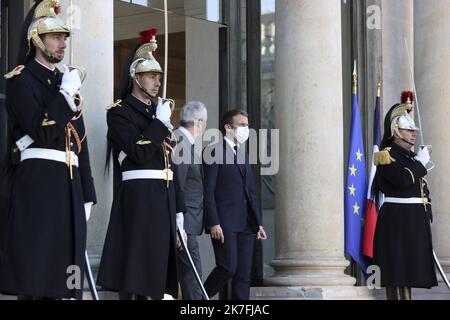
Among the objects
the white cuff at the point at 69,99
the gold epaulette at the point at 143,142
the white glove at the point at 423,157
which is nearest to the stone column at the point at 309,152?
the white glove at the point at 423,157

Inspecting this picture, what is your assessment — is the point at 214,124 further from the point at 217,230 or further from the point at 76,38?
the point at 76,38

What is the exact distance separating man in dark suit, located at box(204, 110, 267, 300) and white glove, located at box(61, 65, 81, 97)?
11.7 feet

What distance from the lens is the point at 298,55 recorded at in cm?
1227

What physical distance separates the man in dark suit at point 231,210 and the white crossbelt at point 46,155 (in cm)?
341

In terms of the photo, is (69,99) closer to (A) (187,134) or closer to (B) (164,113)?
(B) (164,113)

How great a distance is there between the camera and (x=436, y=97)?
14.2 m

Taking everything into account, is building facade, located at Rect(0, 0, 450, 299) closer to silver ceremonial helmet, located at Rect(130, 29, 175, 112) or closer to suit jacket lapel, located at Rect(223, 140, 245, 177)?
silver ceremonial helmet, located at Rect(130, 29, 175, 112)

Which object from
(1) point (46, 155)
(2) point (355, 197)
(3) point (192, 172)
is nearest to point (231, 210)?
(3) point (192, 172)

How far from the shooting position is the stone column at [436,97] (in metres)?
14.1

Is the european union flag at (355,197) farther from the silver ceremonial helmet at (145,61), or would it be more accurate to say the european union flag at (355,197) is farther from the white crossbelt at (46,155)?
the white crossbelt at (46,155)

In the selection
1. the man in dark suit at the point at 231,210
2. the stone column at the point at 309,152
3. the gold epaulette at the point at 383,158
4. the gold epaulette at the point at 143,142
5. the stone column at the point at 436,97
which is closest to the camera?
the gold epaulette at the point at 143,142

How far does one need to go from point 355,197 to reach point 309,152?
4.40ft

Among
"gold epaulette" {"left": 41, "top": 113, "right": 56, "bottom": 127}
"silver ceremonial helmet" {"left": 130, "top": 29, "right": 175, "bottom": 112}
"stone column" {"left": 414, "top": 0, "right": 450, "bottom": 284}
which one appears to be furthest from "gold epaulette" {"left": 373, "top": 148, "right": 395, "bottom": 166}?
"gold epaulette" {"left": 41, "top": 113, "right": 56, "bottom": 127}
